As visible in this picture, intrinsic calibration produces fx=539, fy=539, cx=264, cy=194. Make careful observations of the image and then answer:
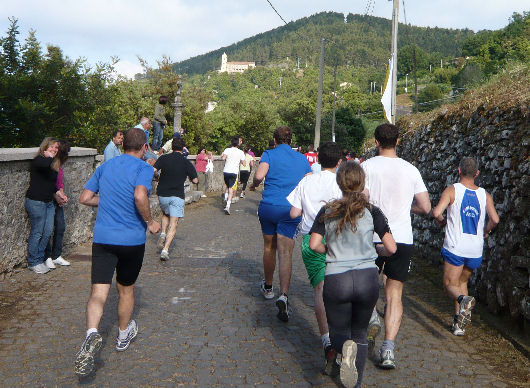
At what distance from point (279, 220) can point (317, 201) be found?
1.19m

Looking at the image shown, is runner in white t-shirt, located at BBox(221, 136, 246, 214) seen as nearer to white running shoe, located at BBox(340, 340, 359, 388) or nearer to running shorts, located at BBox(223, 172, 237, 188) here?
running shorts, located at BBox(223, 172, 237, 188)

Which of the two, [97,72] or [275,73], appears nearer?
[97,72]

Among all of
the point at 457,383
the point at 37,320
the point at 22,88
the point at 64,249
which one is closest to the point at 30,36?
the point at 22,88

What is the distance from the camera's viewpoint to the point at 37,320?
200 inches

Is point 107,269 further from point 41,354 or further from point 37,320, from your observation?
point 37,320

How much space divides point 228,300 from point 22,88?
11383 mm

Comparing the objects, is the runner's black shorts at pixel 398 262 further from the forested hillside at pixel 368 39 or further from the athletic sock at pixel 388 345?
the forested hillside at pixel 368 39

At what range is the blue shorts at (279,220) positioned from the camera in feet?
18.4

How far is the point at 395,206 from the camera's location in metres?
4.30

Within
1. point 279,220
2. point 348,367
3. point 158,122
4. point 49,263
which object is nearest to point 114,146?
point 49,263

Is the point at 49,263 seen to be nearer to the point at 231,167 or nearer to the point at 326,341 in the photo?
the point at 326,341

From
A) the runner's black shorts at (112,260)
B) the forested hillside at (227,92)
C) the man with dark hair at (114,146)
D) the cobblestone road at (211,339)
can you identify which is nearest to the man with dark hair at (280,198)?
the cobblestone road at (211,339)

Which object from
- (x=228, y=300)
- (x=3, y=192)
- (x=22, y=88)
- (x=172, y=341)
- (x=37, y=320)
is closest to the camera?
(x=172, y=341)

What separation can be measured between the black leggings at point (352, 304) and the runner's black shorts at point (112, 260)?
1619 millimetres
